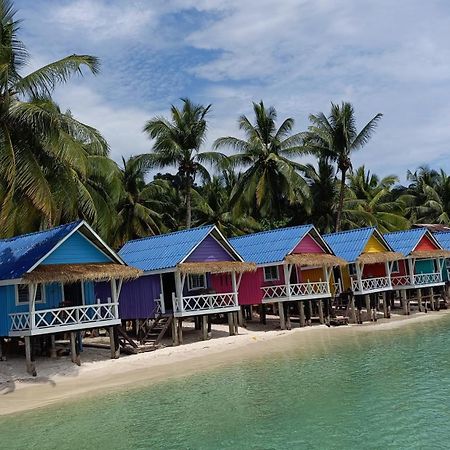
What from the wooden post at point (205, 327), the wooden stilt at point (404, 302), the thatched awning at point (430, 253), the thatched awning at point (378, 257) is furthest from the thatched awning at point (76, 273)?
the thatched awning at point (430, 253)

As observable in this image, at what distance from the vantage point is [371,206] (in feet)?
140

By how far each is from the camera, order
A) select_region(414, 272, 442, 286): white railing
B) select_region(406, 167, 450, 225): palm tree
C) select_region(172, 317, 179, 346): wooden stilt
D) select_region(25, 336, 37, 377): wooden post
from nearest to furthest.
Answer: select_region(25, 336, 37, 377): wooden post, select_region(172, 317, 179, 346): wooden stilt, select_region(414, 272, 442, 286): white railing, select_region(406, 167, 450, 225): palm tree

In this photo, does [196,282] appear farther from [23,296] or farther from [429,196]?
[429,196]

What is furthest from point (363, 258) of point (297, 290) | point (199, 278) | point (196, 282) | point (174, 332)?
point (174, 332)

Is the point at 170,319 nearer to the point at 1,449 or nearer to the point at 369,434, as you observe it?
the point at 1,449

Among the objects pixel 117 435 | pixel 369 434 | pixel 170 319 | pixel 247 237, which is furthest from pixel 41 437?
pixel 247 237

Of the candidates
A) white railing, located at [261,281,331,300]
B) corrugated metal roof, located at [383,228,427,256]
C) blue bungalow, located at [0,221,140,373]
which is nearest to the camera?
blue bungalow, located at [0,221,140,373]

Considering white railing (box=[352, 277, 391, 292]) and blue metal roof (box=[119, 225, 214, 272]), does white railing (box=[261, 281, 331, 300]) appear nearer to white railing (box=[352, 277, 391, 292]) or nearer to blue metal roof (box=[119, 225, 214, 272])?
white railing (box=[352, 277, 391, 292])

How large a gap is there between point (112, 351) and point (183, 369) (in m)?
2.64

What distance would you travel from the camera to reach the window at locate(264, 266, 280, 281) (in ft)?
89.7

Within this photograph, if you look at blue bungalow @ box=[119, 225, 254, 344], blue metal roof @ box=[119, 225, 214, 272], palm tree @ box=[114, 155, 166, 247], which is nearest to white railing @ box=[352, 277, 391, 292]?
blue bungalow @ box=[119, 225, 254, 344]

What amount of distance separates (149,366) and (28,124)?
817cm

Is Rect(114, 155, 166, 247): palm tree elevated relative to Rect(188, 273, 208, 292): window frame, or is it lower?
elevated

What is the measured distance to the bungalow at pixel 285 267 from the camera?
25953 millimetres
